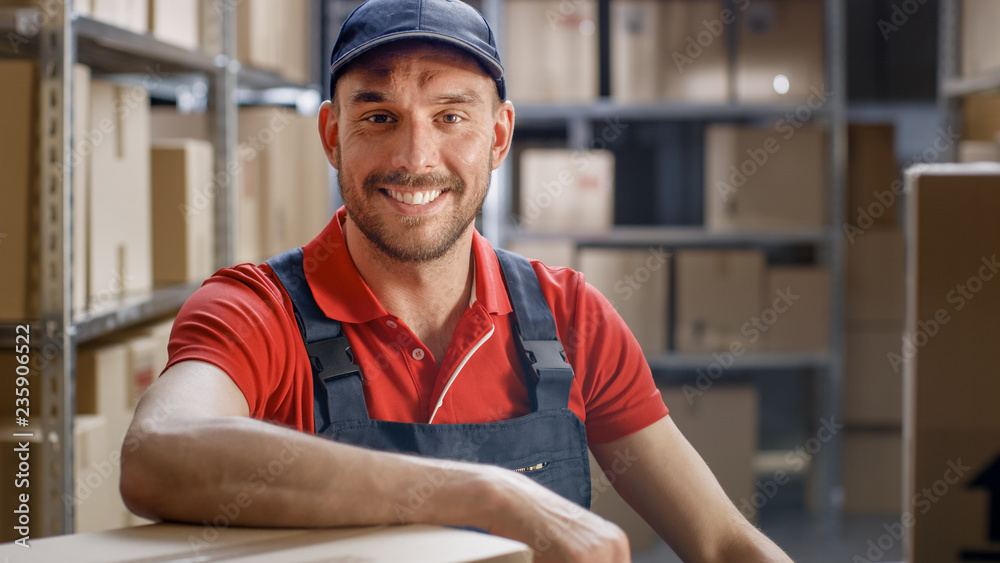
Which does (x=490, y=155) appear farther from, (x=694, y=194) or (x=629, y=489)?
(x=694, y=194)

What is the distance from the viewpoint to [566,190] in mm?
3373

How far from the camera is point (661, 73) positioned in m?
3.38

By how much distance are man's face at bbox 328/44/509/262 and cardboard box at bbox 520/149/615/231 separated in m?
2.08

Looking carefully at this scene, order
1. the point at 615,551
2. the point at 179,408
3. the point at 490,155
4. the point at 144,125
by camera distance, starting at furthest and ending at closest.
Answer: the point at 144,125 < the point at 490,155 < the point at 179,408 < the point at 615,551

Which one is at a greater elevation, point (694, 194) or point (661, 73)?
point (661, 73)

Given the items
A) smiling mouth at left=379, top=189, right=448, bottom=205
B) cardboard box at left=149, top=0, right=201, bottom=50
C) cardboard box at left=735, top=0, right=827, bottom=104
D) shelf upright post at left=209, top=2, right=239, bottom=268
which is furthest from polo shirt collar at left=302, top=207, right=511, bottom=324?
cardboard box at left=735, top=0, right=827, bottom=104

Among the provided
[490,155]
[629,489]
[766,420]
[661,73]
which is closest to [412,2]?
[490,155]

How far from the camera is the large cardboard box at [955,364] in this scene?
0.97 m

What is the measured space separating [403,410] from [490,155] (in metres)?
0.39

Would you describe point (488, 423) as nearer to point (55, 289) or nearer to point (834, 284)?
point (55, 289)
